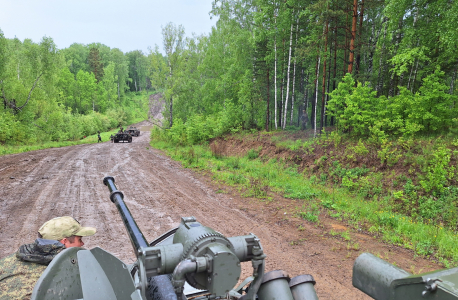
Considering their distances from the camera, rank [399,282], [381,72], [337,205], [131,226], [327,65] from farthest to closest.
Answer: [327,65] < [381,72] < [337,205] < [131,226] < [399,282]

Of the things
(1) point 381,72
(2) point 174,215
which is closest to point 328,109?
(1) point 381,72

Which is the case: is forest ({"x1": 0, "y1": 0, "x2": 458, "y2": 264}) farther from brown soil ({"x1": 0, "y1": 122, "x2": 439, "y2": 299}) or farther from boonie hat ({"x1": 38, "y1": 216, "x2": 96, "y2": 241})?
boonie hat ({"x1": 38, "y1": 216, "x2": 96, "y2": 241})

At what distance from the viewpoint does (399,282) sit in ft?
3.41

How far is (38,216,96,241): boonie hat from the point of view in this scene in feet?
9.60

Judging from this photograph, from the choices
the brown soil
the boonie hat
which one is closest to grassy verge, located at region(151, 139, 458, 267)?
the brown soil

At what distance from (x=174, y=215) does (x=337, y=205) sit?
4.49 m

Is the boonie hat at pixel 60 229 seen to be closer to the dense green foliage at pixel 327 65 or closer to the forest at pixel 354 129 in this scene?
the forest at pixel 354 129

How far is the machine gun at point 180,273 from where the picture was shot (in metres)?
Answer: 1.46

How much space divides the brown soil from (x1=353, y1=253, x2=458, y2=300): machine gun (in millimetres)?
3097

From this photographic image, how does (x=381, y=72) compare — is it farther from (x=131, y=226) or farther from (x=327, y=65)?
(x=131, y=226)

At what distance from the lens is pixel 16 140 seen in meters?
20.7

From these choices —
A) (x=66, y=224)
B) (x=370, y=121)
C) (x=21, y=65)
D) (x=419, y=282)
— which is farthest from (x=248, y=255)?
(x=21, y=65)

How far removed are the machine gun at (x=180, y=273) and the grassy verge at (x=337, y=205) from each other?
4.73 metres

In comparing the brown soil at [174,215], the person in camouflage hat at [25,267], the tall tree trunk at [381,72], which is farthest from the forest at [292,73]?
the person in camouflage hat at [25,267]
